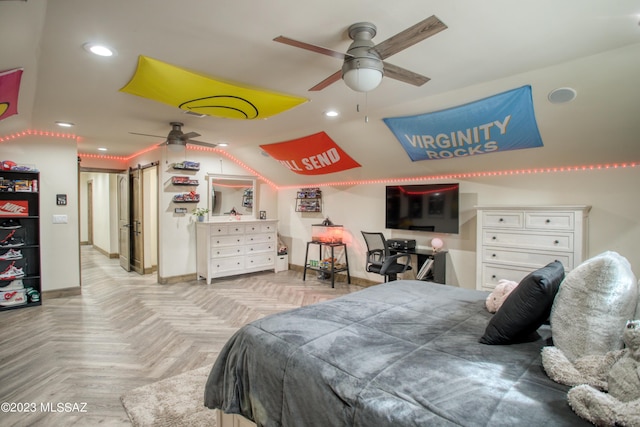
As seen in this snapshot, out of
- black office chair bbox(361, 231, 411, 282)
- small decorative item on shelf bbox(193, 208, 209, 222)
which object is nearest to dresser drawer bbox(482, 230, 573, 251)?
black office chair bbox(361, 231, 411, 282)

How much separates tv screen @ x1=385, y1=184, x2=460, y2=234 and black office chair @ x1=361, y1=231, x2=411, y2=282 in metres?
0.41

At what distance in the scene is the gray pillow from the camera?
120 cm

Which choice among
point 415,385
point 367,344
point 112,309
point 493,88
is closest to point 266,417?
point 367,344

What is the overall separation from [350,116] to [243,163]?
10.5 ft

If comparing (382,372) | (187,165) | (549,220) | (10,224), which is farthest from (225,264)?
(382,372)

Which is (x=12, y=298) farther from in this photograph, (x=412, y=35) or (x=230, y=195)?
(x=412, y=35)

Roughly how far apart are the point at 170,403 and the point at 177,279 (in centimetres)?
372

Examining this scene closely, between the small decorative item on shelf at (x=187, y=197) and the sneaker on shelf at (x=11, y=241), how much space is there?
2.06 m

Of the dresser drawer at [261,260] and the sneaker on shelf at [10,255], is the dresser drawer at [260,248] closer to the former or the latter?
the dresser drawer at [261,260]

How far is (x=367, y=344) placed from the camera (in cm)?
150

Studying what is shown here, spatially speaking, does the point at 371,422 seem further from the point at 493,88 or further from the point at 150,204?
the point at 150,204

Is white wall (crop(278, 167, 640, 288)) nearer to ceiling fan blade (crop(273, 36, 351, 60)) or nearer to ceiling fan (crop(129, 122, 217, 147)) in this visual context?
ceiling fan (crop(129, 122, 217, 147))

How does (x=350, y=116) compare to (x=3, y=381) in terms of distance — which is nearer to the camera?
(x=3, y=381)

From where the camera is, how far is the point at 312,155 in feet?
16.6
